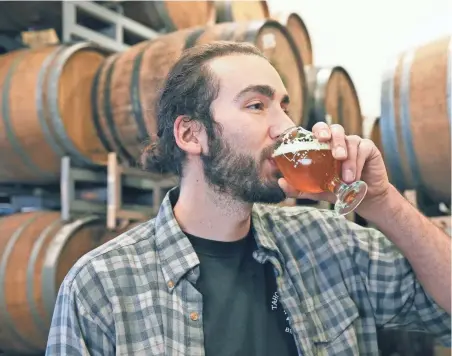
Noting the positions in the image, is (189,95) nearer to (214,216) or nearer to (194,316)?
(214,216)

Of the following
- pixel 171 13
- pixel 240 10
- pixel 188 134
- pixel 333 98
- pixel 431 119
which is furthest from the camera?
pixel 240 10

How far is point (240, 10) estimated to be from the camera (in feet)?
11.6

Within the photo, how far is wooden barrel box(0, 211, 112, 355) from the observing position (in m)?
2.56

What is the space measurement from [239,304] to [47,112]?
1.76m

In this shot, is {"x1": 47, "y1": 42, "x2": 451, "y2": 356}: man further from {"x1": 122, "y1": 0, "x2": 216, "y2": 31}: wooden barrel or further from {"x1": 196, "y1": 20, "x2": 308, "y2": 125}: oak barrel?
{"x1": 122, "y1": 0, "x2": 216, "y2": 31}: wooden barrel

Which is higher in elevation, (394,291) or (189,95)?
(189,95)

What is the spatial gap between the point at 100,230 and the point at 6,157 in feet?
2.15

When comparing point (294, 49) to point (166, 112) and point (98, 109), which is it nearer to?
point (98, 109)

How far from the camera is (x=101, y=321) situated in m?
1.20

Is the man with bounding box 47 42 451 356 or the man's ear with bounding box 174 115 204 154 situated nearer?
the man with bounding box 47 42 451 356

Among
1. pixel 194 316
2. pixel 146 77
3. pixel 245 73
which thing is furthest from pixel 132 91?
pixel 194 316

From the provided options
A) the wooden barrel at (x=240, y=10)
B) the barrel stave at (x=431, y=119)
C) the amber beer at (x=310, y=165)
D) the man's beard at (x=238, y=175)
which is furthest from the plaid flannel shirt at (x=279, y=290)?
the wooden barrel at (x=240, y=10)

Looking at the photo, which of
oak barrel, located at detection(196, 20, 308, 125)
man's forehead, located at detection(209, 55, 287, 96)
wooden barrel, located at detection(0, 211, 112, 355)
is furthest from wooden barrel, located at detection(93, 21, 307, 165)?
man's forehead, located at detection(209, 55, 287, 96)

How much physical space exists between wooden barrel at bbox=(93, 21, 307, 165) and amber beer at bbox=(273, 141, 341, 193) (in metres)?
1.34
